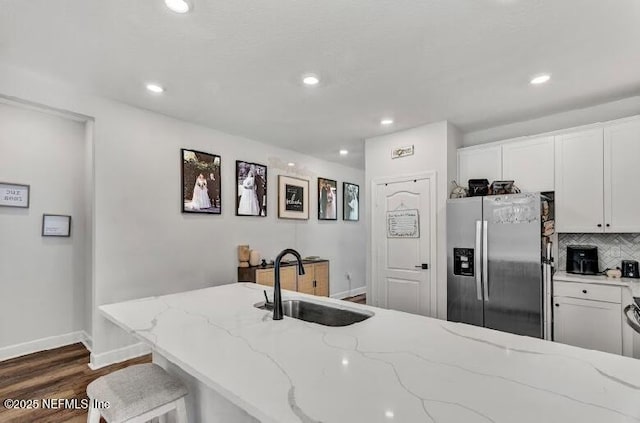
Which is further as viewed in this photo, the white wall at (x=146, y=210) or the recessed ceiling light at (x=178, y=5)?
the white wall at (x=146, y=210)

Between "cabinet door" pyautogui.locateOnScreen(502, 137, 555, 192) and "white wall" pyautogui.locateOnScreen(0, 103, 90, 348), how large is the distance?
4723mm

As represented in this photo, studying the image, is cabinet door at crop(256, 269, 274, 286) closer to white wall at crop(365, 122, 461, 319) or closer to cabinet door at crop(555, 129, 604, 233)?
white wall at crop(365, 122, 461, 319)

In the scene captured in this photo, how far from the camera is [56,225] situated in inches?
136

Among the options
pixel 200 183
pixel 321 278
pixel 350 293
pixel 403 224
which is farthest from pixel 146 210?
pixel 350 293

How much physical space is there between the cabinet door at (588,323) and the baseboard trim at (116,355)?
3672 millimetres

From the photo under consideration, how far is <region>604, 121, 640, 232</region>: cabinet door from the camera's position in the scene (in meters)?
2.82

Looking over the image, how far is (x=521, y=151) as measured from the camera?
11.2ft

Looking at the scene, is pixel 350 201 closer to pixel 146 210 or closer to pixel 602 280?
pixel 146 210

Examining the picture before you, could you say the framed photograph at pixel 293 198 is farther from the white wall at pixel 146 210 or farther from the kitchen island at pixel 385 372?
the kitchen island at pixel 385 372

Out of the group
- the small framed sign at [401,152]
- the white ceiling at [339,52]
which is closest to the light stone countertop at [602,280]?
the white ceiling at [339,52]

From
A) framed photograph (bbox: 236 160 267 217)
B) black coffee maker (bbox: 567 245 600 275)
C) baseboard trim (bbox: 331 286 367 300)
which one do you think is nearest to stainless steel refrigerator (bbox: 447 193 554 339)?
black coffee maker (bbox: 567 245 600 275)

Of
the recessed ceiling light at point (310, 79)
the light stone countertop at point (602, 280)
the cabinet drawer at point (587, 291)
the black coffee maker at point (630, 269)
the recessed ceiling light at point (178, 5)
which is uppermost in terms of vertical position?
the recessed ceiling light at point (178, 5)

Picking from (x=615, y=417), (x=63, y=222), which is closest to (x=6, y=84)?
(x=63, y=222)

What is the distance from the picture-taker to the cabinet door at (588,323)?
263 cm
